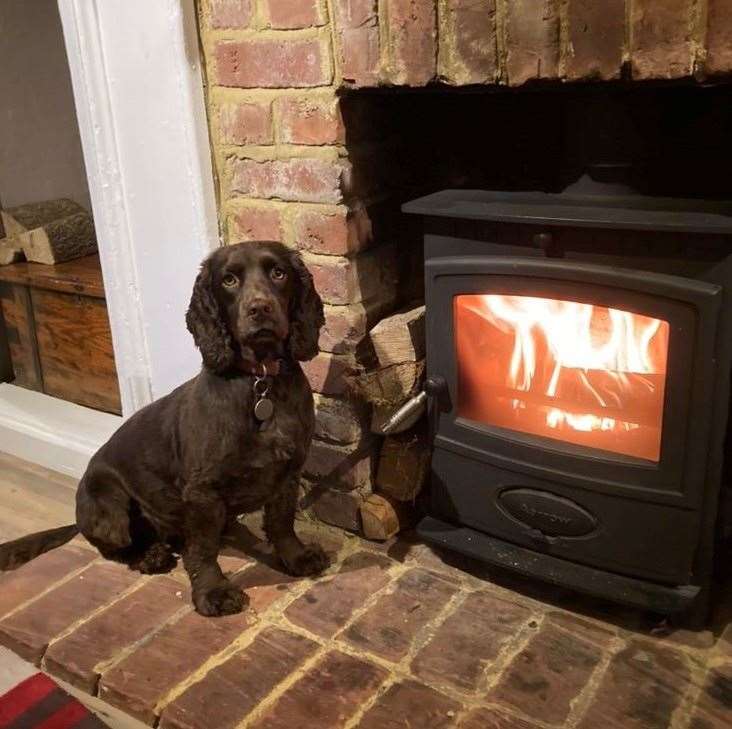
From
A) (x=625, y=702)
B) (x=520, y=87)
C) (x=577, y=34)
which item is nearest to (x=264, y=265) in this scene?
(x=520, y=87)

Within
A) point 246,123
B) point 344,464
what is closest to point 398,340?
point 344,464

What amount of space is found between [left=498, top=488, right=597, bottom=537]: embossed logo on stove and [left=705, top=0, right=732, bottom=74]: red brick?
0.77 metres

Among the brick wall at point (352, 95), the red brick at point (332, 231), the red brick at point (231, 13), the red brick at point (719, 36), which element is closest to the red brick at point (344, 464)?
the brick wall at point (352, 95)

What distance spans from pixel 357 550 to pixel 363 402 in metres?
0.33

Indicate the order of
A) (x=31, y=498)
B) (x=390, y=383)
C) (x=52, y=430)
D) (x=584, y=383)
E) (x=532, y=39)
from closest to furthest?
(x=532, y=39), (x=584, y=383), (x=390, y=383), (x=31, y=498), (x=52, y=430)

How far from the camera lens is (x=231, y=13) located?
1581 millimetres

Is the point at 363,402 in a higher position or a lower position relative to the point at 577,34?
lower

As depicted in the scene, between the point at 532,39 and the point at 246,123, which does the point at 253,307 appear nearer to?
the point at 246,123

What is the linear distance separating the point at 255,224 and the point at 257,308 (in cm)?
38

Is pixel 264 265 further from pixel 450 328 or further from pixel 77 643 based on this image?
pixel 77 643

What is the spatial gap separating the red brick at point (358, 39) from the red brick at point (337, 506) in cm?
88

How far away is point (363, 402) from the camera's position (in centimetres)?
177

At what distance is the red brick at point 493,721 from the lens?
1309mm

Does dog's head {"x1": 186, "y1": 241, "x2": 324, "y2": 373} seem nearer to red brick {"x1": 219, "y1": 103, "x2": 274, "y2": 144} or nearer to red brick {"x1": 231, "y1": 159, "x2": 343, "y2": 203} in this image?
red brick {"x1": 231, "y1": 159, "x2": 343, "y2": 203}
